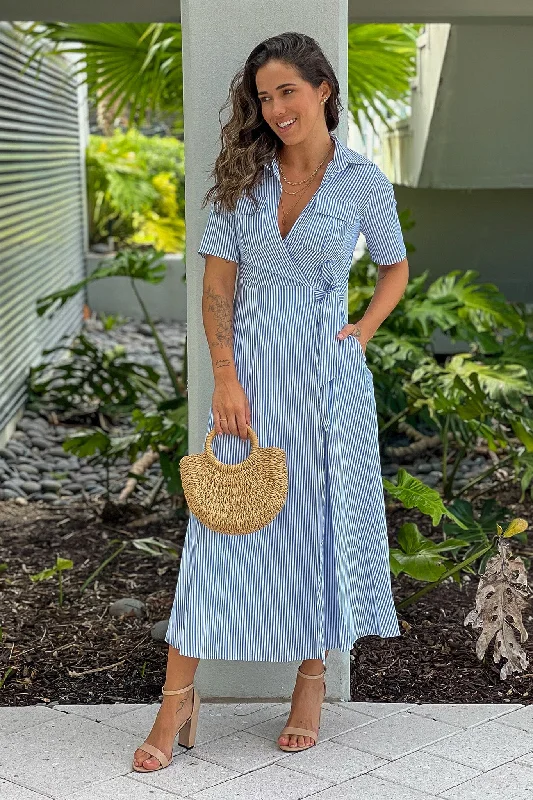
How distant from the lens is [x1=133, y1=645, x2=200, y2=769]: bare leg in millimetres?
2797

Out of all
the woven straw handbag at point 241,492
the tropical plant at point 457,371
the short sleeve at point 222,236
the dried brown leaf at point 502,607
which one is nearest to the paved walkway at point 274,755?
the dried brown leaf at point 502,607

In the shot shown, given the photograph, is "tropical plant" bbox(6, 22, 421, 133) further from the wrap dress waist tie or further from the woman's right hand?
the woman's right hand

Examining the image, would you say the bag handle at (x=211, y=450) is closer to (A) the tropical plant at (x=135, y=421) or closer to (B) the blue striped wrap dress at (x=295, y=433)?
(B) the blue striped wrap dress at (x=295, y=433)

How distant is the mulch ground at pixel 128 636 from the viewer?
3330mm

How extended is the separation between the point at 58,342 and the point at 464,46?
4.63 metres

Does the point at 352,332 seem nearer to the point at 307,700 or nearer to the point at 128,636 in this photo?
the point at 307,700

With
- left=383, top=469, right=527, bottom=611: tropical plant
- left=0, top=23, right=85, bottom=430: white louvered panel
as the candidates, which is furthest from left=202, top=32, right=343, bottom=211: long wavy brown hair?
left=0, top=23, right=85, bottom=430: white louvered panel

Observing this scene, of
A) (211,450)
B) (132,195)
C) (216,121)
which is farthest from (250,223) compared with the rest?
(132,195)

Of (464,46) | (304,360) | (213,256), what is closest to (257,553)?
(304,360)

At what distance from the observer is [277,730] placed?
118 inches

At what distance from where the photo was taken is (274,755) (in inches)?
112

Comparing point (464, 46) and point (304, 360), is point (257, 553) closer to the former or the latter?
point (304, 360)

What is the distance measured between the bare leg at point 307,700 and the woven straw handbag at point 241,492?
1.46ft

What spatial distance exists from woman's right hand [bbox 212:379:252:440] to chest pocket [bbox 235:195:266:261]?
1.04 feet
